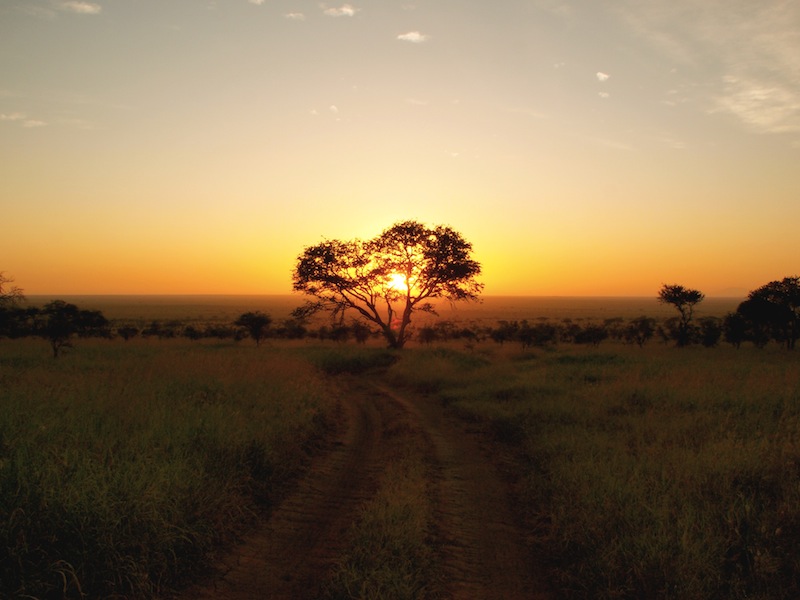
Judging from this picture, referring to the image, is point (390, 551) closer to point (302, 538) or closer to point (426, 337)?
point (302, 538)

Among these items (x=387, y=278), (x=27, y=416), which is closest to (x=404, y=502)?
(x=27, y=416)

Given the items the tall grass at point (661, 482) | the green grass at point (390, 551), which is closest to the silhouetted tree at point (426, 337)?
the tall grass at point (661, 482)

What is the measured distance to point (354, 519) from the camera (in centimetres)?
691

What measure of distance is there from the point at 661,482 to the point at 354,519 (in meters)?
4.77

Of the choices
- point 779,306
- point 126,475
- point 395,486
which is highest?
point 779,306

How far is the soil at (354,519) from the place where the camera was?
534 cm

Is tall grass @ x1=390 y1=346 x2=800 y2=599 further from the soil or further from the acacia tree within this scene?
the acacia tree

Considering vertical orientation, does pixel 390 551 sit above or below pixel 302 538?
above

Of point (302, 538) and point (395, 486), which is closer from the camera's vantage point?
point (302, 538)

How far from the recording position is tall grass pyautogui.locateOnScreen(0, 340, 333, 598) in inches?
192

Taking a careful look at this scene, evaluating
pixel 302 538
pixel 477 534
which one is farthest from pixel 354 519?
pixel 477 534

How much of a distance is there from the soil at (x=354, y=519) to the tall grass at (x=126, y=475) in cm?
52

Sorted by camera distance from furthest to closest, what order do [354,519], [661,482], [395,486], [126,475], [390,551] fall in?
[395,486]
[661,482]
[354,519]
[126,475]
[390,551]

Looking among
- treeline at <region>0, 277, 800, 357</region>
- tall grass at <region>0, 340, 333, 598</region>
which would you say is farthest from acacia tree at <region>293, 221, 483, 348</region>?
tall grass at <region>0, 340, 333, 598</region>
